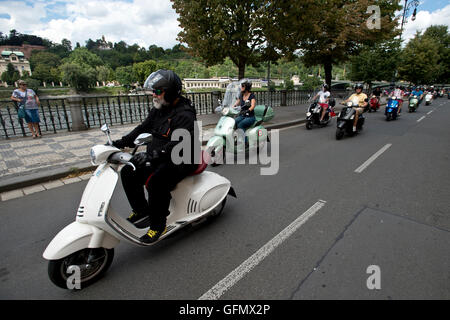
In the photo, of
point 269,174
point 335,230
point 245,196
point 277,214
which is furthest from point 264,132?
point 335,230

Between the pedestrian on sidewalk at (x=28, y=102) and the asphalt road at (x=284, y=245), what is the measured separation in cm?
480

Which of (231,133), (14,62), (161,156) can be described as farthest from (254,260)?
(14,62)

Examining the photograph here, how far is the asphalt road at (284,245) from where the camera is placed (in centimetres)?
229

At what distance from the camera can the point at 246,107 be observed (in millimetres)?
6156

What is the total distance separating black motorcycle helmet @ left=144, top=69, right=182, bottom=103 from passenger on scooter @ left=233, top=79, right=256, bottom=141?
369 cm

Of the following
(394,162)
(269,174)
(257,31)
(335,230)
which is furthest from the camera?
(257,31)

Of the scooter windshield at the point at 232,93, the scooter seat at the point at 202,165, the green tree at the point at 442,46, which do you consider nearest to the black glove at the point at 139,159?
the scooter seat at the point at 202,165

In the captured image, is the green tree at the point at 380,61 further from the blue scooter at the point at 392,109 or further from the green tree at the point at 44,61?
the green tree at the point at 44,61

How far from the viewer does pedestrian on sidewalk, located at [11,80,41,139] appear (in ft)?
25.1

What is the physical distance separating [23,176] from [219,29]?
8725mm

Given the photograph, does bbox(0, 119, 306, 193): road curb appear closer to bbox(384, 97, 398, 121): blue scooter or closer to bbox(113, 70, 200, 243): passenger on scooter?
bbox(113, 70, 200, 243): passenger on scooter

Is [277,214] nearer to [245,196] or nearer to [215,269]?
[245,196]

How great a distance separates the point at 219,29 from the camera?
33.5 ft

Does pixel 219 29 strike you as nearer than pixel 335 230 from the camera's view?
No
